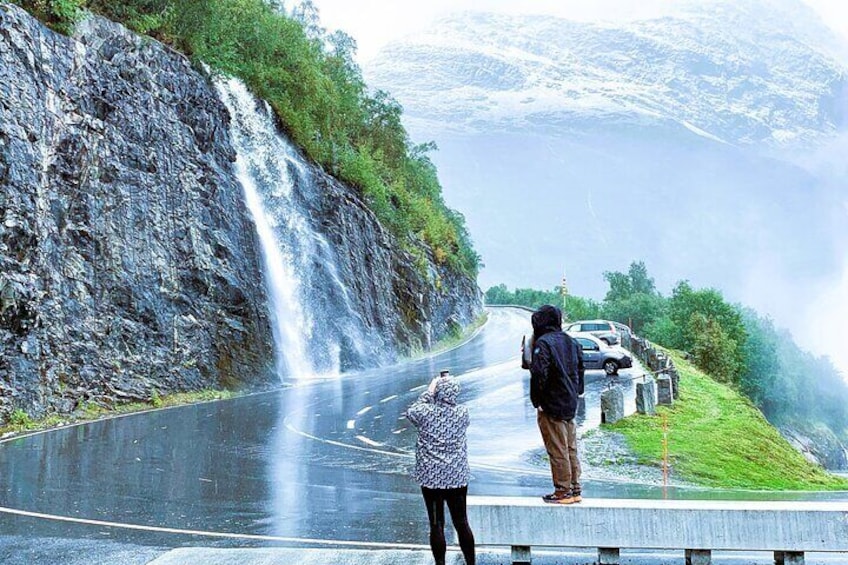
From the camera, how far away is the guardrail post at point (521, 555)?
7.47 meters

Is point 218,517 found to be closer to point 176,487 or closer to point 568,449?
point 176,487

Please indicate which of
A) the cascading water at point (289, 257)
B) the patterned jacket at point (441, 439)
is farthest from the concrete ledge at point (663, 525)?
the cascading water at point (289, 257)

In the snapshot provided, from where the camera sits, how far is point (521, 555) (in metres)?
7.50

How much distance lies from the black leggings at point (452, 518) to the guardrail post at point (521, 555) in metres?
0.93

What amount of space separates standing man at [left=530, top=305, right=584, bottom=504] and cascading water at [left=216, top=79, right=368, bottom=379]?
86.3 ft

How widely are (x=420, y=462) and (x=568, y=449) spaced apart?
164 cm

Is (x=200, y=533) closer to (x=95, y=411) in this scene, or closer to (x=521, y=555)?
(x=521, y=555)

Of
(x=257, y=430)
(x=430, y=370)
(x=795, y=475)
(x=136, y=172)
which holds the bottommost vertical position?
(x=795, y=475)

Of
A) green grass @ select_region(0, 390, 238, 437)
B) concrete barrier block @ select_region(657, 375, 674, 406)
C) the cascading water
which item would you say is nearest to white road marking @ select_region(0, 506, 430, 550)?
green grass @ select_region(0, 390, 238, 437)

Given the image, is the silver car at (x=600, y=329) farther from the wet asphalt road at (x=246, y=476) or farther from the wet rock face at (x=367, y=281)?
the wet asphalt road at (x=246, y=476)

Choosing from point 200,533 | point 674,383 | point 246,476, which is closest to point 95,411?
point 246,476

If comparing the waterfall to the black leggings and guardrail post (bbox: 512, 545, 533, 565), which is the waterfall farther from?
the black leggings

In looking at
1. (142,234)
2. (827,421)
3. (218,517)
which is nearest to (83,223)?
(142,234)

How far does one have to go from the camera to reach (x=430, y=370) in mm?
37219
